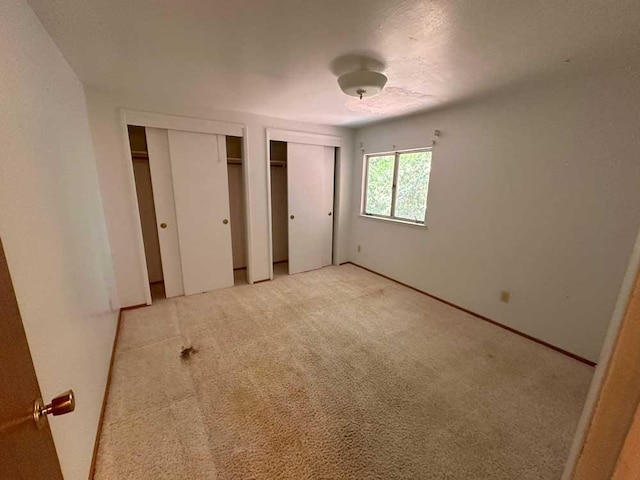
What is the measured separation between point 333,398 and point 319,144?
11.0 ft

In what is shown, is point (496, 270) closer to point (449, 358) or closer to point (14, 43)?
point (449, 358)

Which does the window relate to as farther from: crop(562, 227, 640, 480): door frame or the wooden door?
the wooden door

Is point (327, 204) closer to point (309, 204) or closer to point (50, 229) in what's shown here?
point (309, 204)

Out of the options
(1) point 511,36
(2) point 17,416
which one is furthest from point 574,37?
(2) point 17,416

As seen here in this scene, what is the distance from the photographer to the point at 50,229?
3.96ft

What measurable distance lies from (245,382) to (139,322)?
155 cm

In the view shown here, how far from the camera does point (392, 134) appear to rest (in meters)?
3.65

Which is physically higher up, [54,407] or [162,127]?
[162,127]

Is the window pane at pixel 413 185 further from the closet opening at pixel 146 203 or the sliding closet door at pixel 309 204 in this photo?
the closet opening at pixel 146 203

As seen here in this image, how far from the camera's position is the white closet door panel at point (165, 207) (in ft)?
9.63

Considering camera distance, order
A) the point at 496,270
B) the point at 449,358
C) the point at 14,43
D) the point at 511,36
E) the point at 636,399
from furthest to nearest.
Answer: the point at 496,270
the point at 449,358
the point at 511,36
the point at 14,43
the point at 636,399

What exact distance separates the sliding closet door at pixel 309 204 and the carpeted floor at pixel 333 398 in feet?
4.83

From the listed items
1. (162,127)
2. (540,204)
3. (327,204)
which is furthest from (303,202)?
(540,204)

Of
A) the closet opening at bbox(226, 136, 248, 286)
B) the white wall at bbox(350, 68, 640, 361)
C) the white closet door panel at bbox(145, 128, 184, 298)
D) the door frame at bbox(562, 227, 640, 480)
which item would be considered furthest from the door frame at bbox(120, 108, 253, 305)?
the door frame at bbox(562, 227, 640, 480)
